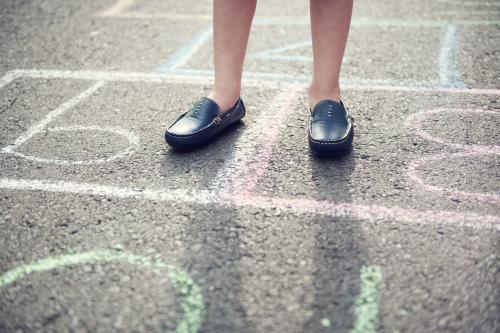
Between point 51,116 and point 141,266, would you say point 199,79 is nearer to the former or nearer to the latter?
point 51,116

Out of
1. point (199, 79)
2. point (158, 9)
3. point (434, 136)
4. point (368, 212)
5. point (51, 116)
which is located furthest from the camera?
point (158, 9)

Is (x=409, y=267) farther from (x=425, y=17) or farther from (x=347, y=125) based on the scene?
(x=425, y=17)

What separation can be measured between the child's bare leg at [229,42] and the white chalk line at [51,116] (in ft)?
3.11

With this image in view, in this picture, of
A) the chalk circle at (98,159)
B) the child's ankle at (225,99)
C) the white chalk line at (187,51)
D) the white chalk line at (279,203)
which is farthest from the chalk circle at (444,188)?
the white chalk line at (187,51)

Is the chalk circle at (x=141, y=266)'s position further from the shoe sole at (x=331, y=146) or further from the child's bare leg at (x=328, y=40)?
the child's bare leg at (x=328, y=40)

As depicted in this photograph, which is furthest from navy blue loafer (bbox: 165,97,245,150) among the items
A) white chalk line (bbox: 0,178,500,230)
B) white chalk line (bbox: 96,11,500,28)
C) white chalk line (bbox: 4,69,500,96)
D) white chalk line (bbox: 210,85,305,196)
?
white chalk line (bbox: 96,11,500,28)

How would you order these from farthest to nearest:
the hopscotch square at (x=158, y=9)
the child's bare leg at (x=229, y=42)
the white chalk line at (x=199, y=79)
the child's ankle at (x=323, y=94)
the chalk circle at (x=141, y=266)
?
the hopscotch square at (x=158, y=9)
the white chalk line at (x=199, y=79)
the child's ankle at (x=323, y=94)
the child's bare leg at (x=229, y=42)
the chalk circle at (x=141, y=266)

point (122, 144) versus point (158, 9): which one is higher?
point (122, 144)

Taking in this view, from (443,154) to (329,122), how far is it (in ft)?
1.78

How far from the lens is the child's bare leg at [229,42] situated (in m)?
2.32

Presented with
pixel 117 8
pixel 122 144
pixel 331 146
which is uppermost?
pixel 331 146

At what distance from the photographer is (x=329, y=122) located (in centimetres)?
228

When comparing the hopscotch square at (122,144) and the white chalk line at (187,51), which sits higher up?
the hopscotch square at (122,144)

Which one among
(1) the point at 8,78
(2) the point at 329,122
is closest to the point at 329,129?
(2) the point at 329,122
